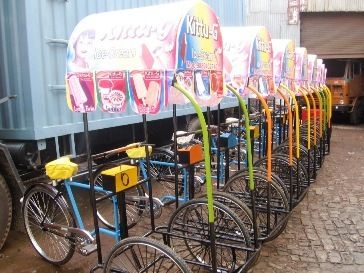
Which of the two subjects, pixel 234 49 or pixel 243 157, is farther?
pixel 243 157

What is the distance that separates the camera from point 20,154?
4102 mm

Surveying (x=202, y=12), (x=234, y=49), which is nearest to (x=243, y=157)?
(x=234, y=49)

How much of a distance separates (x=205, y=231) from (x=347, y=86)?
1279 cm

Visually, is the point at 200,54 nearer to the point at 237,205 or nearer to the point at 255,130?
the point at 237,205

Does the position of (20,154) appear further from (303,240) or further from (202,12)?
(303,240)

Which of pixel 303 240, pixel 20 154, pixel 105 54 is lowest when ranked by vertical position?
pixel 303 240

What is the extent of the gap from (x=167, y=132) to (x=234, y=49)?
11.2 ft

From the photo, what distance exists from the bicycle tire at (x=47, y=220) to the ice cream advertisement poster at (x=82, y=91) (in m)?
1.18

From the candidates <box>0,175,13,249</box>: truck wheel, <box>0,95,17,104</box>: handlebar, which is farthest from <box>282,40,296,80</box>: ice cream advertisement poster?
<box>0,175,13,249</box>: truck wheel

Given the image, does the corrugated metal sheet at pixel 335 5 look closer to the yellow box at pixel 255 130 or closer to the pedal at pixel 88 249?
the yellow box at pixel 255 130

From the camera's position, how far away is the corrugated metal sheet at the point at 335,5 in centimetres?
1398

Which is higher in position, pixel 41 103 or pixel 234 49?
pixel 234 49

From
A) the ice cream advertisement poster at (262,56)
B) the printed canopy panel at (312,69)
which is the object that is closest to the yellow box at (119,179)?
the ice cream advertisement poster at (262,56)

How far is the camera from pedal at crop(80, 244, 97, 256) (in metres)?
3.37
